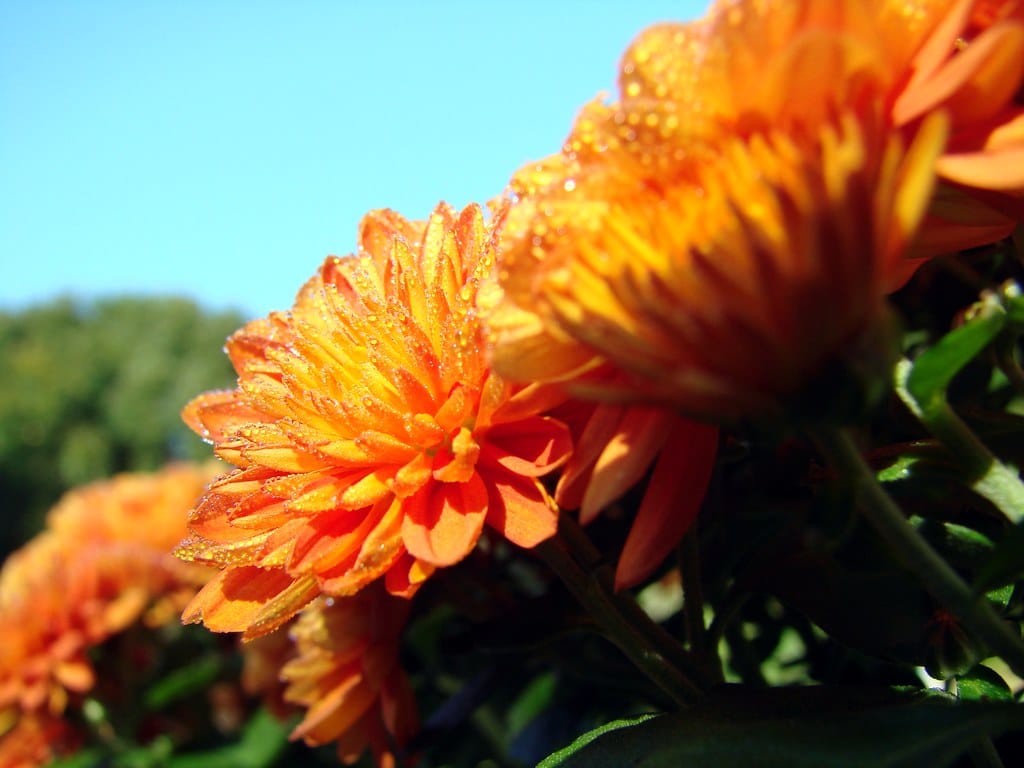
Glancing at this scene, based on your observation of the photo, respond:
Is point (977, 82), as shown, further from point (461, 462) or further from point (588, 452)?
point (461, 462)

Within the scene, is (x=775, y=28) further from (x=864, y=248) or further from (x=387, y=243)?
(x=387, y=243)

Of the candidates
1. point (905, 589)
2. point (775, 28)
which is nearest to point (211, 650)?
point (905, 589)

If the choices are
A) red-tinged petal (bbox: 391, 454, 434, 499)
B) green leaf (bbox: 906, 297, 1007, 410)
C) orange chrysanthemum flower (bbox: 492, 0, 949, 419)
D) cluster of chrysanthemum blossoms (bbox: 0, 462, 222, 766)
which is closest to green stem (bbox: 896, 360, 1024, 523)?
green leaf (bbox: 906, 297, 1007, 410)

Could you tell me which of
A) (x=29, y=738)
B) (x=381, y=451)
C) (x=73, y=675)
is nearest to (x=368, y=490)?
(x=381, y=451)

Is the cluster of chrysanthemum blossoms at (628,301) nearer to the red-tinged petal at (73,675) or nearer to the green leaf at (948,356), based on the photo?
the green leaf at (948,356)

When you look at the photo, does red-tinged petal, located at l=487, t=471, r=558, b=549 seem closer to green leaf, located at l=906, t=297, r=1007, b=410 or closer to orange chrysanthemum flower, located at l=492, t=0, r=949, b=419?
orange chrysanthemum flower, located at l=492, t=0, r=949, b=419
